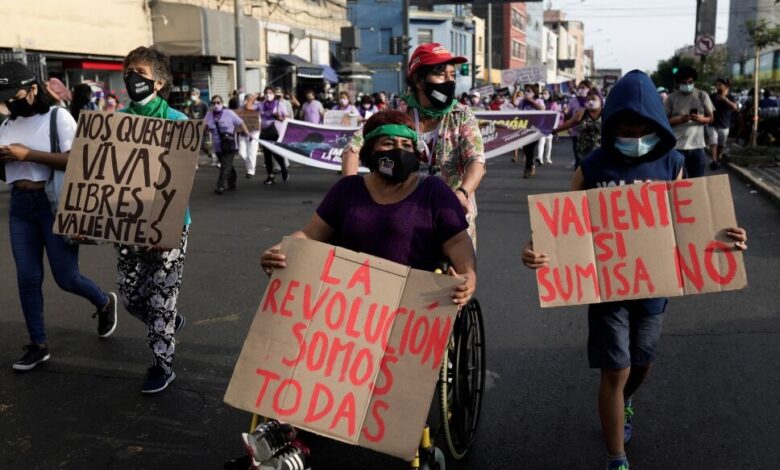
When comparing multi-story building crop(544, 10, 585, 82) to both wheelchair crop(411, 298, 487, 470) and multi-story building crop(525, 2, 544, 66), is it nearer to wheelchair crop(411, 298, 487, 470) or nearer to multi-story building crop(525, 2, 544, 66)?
multi-story building crop(525, 2, 544, 66)

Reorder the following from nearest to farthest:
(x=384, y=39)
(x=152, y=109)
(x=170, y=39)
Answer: (x=152, y=109) < (x=170, y=39) < (x=384, y=39)

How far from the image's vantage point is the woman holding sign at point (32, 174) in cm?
451

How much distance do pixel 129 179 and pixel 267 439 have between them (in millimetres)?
1947

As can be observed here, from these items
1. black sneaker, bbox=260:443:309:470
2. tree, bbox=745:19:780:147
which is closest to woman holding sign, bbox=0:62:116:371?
black sneaker, bbox=260:443:309:470

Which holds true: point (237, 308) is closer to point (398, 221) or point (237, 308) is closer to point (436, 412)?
point (436, 412)

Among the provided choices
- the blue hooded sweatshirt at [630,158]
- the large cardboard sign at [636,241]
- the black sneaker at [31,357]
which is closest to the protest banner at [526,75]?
the black sneaker at [31,357]

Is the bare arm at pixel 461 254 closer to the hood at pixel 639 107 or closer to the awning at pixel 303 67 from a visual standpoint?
the hood at pixel 639 107

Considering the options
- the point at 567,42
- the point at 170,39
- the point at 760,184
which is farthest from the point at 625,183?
the point at 567,42

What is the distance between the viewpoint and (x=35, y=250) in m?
4.76

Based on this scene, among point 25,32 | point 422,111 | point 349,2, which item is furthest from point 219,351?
point 349,2

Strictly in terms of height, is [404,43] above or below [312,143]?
above

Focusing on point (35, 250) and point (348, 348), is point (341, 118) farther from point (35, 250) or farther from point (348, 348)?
point (348, 348)

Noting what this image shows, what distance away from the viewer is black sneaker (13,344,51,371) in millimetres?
4797

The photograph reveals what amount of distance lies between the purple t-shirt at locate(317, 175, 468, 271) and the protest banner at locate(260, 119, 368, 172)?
10.7 metres
